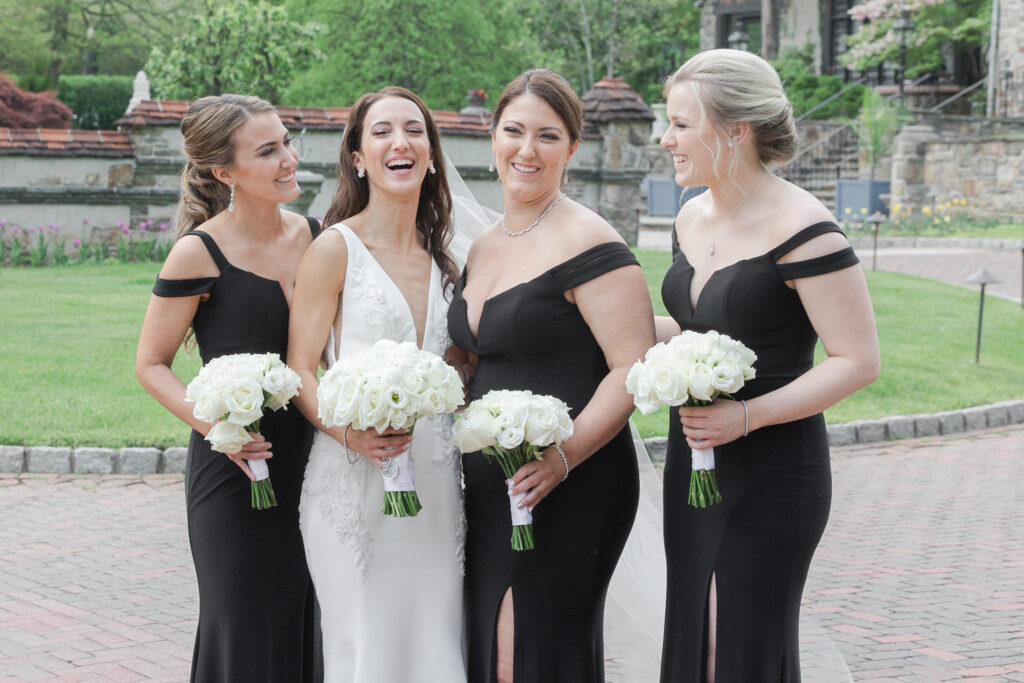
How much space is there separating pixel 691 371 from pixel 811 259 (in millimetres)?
521

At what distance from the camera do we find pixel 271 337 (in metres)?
4.02

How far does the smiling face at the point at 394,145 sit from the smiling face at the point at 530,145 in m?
0.33

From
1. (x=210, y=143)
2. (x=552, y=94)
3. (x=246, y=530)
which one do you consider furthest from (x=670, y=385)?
(x=210, y=143)

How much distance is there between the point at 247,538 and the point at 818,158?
3052 cm

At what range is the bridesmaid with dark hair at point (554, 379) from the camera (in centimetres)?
366

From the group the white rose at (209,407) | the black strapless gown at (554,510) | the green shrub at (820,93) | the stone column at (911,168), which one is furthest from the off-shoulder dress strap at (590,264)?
the green shrub at (820,93)

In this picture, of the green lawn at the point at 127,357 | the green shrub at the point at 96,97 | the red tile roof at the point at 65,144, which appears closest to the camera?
the green lawn at the point at 127,357

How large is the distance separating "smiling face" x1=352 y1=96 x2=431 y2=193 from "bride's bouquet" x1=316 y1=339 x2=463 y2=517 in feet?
2.39

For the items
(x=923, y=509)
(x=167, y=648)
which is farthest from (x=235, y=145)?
(x=923, y=509)

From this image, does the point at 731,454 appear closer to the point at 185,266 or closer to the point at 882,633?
the point at 185,266

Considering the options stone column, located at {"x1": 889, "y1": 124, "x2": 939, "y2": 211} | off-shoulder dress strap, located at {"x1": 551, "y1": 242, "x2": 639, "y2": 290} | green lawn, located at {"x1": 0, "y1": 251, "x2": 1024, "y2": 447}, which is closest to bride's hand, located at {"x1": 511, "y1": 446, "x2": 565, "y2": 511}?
off-shoulder dress strap, located at {"x1": 551, "y1": 242, "x2": 639, "y2": 290}

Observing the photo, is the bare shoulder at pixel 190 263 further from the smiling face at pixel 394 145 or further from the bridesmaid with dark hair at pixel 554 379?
the bridesmaid with dark hair at pixel 554 379

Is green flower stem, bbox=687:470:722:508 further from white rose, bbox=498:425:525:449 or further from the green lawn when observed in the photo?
the green lawn

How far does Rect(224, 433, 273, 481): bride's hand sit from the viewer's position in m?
3.67
